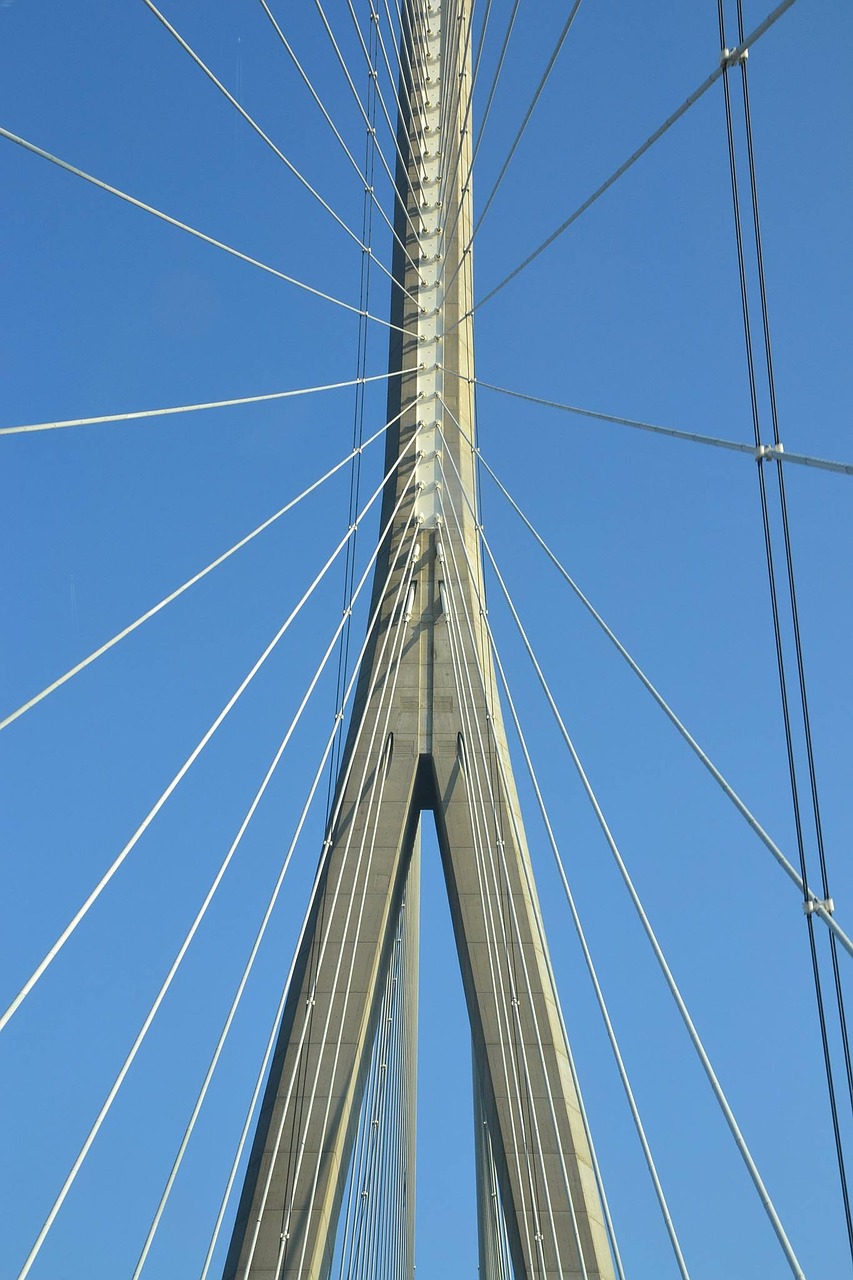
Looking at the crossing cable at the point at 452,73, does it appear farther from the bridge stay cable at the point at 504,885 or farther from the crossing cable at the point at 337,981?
the crossing cable at the point at 337,981

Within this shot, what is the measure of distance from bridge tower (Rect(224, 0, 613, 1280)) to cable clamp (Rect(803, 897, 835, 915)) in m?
4.14

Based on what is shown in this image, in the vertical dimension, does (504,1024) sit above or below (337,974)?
below

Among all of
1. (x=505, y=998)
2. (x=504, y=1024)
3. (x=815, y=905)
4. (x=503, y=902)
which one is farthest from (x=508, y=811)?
(x=815, y=905)

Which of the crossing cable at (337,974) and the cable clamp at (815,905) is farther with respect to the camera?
the crossing cable at (337,974)

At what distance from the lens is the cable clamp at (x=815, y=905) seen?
5.41 meters

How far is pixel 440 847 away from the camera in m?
10.9

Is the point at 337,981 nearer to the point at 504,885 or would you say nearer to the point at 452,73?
the point at 504,885

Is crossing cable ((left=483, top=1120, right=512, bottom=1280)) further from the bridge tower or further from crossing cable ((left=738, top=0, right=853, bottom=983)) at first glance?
crossing cable ((left=738, top=0, right=853, bottom=983))

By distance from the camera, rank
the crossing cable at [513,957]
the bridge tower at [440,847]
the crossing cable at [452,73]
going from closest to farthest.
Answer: the crossing cable at [513,957], the bridge tower at [440,847], the crossing cable at [452,73]

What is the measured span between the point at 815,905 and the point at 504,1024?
4.73 m

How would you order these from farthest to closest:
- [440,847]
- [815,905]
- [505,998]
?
[440,847] < [505,998] < [815,905]

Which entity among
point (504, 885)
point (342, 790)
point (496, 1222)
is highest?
point (342, 790)

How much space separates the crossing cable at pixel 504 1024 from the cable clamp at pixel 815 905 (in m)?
4.39

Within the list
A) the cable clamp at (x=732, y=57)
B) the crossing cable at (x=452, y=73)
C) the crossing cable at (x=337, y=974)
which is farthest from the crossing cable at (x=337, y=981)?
the cable clamp at (x=732, y=57)
